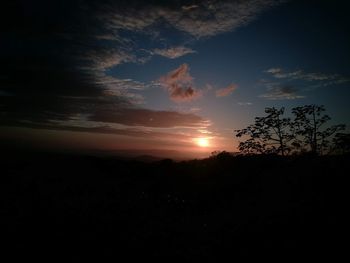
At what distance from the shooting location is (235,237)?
938 centimetres

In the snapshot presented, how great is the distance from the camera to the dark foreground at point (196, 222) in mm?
7797

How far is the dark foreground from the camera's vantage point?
25.6 feet

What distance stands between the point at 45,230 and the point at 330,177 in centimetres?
1534

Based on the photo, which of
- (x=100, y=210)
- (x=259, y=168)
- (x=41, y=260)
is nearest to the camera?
(x=41, y=260)

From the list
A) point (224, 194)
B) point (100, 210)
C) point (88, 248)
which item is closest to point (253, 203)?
point (224, 194)

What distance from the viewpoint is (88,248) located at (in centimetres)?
804

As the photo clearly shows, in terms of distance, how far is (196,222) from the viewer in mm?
12641

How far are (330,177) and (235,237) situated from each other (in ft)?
26.8

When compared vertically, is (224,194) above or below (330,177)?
below

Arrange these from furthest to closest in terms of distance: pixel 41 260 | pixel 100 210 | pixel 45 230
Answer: pixel 100 210 < pixel 45 230 < pixel 41 260

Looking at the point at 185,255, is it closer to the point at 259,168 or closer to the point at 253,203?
the point at 253,203

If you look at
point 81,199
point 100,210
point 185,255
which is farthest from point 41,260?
point 81,199

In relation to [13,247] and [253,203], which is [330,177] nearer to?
[253,203]

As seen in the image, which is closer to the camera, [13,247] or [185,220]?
[13,247]
